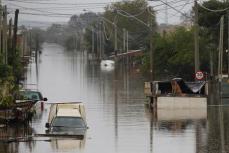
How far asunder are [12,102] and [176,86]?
11.6 metres

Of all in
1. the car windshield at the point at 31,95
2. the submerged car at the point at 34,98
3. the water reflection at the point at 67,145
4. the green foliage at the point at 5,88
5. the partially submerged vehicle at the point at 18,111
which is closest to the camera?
the water reflection at the point at 67,145

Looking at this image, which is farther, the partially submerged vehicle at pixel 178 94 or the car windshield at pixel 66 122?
the partially submerged vehicle at pixel 178 94

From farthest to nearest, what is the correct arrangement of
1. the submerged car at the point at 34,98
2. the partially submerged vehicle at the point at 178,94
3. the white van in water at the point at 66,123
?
the partially submerged vehicle at the point at 178,94, the submerged car at the point at 34,98, the white van in water at the point at 66,123

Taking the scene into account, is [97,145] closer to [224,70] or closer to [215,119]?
[215,119]

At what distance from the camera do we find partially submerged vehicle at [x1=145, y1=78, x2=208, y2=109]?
159 feet

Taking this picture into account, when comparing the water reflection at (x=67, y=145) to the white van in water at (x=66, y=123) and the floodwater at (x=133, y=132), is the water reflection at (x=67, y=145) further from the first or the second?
the white van in water at (x=66, y=123)

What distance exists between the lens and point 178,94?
160ft

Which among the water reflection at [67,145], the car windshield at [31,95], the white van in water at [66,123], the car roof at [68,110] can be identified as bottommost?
the water reflection at [67,145]

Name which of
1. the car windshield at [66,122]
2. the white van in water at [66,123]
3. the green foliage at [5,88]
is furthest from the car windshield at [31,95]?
the car windshield at [66,122]

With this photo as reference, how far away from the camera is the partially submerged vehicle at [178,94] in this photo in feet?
159

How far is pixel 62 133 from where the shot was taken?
34.6 meters

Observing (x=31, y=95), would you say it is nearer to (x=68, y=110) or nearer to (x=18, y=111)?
(x=18, y=111)

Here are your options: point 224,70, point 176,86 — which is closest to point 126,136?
point 176,86

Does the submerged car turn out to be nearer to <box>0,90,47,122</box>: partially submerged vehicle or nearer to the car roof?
<box>0,90,47,122</box>: partially submerged vehicle
